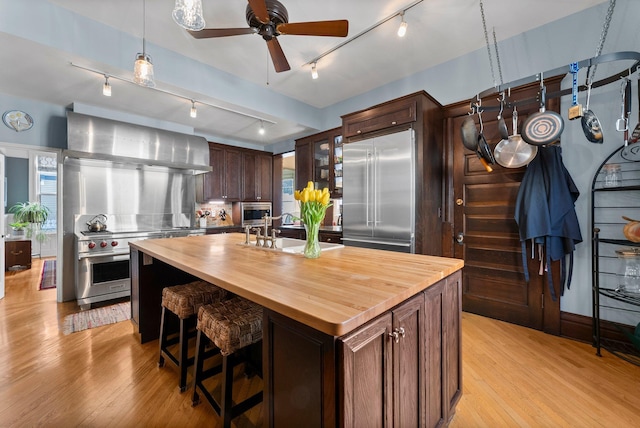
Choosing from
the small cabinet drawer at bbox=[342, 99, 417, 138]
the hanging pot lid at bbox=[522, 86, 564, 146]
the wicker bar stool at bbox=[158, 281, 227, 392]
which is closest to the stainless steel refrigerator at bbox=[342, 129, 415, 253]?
the small cabinet drawer at bbox=[342, 99, 417, 138]

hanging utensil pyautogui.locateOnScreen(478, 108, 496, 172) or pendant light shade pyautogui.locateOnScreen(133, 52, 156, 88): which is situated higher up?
pendant light shade pyautogui.locateOnScreen(133, 52, 156, 88)

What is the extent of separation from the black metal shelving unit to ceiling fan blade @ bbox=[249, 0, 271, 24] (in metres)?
2.92

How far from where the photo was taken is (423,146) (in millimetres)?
2855

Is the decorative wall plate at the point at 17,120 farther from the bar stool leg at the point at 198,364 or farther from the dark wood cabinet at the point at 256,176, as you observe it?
the bar stool leg at the point at 198,364

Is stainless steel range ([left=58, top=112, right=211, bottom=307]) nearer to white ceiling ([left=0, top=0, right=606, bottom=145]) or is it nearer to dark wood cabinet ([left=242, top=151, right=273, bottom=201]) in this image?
white ceiling ([left=0, top=0, right=606, bottom=145])

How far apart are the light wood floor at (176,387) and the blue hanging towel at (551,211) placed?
0.72m

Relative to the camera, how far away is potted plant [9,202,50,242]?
575cm

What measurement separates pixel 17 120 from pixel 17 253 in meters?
3.34

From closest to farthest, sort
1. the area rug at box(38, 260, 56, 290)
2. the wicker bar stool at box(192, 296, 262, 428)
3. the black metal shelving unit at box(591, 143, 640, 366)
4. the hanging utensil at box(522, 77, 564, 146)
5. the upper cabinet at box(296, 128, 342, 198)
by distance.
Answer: the wicker bar stool at box(192, 296, 262, 428) < the hanging utensil at box(522, 77, 564, 146) < the black metal shelving unit at box(591, 143, 640, 366) < the area rug at box(38, 260, 56, 290) < the upper cabinet at box(296, 128, 342, 198)

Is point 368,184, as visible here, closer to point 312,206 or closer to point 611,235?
point 312,206

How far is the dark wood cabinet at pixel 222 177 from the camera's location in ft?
16.3

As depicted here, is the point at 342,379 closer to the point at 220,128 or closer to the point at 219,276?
the point at 219,276

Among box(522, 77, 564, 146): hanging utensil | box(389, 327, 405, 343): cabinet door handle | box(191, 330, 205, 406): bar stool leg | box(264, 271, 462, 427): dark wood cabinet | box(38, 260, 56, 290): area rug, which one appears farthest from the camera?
box(38, 260, 56, 290): area rug

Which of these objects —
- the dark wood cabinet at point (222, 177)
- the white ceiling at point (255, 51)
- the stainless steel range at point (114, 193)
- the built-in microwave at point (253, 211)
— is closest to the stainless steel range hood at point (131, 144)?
the stainless steel range at point (114, 193)
